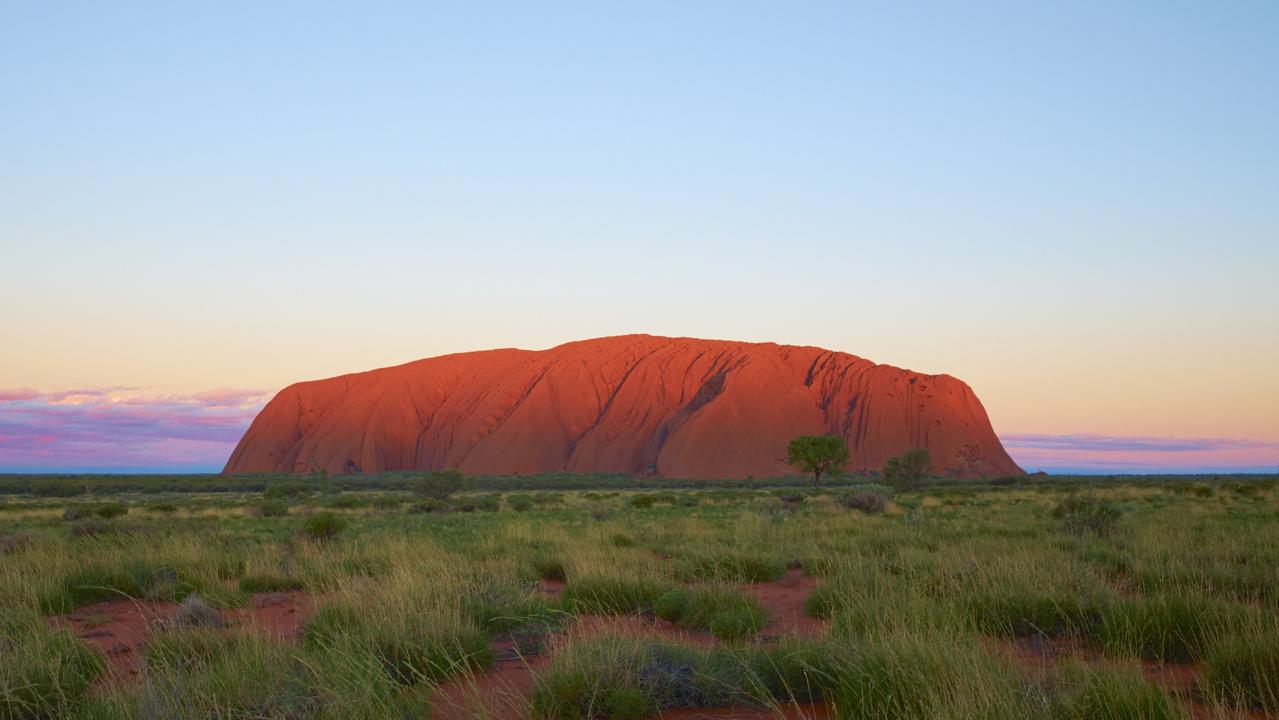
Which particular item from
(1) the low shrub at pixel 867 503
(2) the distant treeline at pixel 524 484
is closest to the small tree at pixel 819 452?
(2) the distant treeline at pixel 524 484

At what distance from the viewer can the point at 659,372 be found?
8819cm

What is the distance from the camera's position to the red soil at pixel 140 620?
6.73 meters

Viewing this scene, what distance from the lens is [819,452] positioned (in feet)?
177

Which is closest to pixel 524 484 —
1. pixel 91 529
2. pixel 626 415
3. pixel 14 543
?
pixel 626 415

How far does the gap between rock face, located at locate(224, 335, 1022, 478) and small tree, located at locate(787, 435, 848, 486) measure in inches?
721

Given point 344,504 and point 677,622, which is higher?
point 677,622

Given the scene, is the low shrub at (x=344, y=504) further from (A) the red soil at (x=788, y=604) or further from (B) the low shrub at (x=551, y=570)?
(A) the red soil at (x=788, y=604)

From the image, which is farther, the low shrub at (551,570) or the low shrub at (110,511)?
the low shrub at (110,511)

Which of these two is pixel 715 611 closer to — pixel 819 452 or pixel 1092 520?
pixel 1092 520

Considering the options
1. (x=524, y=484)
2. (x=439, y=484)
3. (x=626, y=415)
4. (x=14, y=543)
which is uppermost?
(x=626, y=415)

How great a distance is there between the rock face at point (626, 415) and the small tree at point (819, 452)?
60.1 ft

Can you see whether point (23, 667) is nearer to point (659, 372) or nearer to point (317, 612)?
point (317, 612)

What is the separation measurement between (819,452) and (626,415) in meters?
33.6

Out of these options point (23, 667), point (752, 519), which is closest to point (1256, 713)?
point (23, 667)
